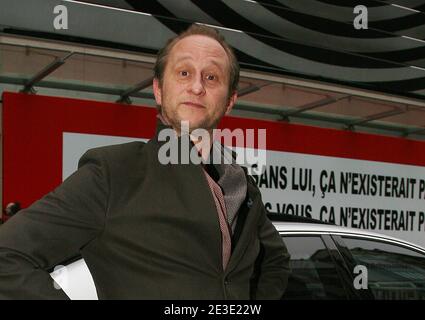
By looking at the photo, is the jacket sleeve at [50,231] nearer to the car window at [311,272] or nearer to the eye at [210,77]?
the eye at [210,77]

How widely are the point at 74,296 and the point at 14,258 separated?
816 millimetres

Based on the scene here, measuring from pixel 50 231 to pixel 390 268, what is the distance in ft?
6.50

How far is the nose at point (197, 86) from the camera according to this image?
1.14 metres

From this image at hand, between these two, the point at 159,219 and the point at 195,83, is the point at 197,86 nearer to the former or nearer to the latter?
the point at 195,83

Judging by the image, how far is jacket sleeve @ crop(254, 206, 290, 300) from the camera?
4.11 ft

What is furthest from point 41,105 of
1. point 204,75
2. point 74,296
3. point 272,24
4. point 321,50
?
point 204,75

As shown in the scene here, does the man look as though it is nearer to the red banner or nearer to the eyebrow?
the eyebrow

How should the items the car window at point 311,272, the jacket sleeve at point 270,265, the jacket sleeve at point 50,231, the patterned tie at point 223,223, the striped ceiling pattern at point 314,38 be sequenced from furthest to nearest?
the striped ceiling pattern at point 314,38 < the car window at point 311,272 < the jacket sleeve at point 270,265 < the patterned tie at point 223,223 < the jacket sleeve at point 50,231

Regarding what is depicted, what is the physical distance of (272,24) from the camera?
219 inches

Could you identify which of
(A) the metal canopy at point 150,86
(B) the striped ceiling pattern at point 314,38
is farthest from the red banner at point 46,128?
(B) the striped ceiling pattern at point 314,38

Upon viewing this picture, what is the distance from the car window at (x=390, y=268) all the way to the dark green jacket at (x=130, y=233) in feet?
4.93

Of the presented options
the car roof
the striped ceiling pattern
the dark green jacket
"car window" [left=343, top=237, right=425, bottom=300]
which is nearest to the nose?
the dark green jacket

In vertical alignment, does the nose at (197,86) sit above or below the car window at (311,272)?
above
